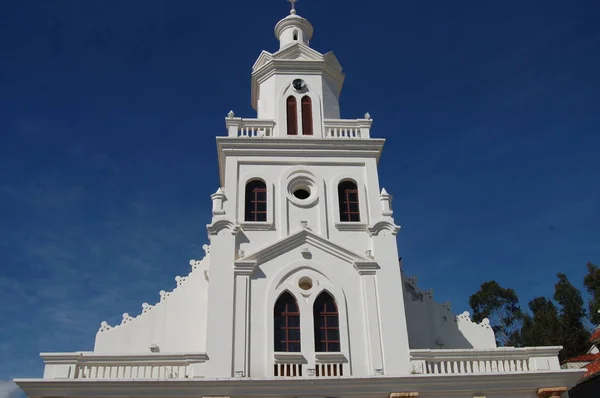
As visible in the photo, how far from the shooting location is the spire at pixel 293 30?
26608mm

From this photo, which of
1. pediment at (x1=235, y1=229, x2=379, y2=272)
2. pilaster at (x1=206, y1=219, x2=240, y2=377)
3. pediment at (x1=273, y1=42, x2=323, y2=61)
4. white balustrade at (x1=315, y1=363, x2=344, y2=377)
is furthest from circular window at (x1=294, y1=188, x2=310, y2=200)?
white balustrade at (x1=315, y1=363, x2=344, y2=377)

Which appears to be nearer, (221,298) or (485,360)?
(485,360)

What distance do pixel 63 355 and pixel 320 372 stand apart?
24.1 feet

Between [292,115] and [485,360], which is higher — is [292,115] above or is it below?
above

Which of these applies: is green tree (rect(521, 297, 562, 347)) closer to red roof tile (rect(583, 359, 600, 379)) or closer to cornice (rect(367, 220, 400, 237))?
red roof tile (rect(583, 359, 600, 379))

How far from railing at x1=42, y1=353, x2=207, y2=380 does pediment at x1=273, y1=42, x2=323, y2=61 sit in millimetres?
13202

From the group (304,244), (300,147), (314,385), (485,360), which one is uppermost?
(300,147)

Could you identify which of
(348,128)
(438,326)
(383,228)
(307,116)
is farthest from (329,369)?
(307,116)

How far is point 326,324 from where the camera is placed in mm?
18641

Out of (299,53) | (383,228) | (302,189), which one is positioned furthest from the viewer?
(299,53)

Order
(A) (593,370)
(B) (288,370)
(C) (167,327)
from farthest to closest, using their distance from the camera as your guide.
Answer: (A) (593,370) < (C) (167,327) < (B) (288,370)

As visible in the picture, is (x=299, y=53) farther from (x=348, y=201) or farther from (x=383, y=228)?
(x=383, y=228)

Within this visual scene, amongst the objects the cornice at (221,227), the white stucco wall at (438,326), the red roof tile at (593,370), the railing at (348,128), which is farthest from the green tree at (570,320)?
the cornice at (221,227)

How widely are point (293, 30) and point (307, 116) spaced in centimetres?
534
